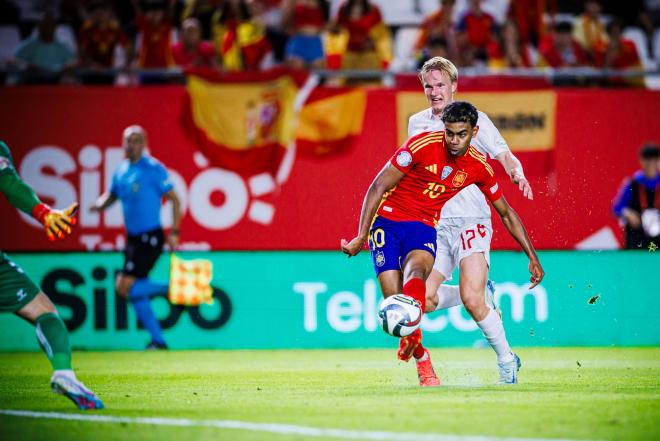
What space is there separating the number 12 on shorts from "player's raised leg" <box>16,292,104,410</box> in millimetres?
3337

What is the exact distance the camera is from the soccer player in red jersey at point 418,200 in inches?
334

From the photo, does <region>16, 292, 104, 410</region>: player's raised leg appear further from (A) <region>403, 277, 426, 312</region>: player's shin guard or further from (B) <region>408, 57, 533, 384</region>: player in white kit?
(B) <region>408, 57, 533, 384</region>: player in white kit

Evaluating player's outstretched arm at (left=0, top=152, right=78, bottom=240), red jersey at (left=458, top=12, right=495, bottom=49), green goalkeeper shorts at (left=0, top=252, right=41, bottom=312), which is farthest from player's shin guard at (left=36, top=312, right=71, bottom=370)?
red jersey at (left=458, top=12, right=495, bottom=49)

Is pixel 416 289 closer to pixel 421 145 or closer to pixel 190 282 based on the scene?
pixel 421 145

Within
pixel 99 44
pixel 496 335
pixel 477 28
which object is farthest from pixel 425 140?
pixel 99 44

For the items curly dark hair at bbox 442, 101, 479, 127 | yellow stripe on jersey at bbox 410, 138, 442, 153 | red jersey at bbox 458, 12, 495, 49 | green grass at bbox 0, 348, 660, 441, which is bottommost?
green grass at bbox 0, 348, 660, 441

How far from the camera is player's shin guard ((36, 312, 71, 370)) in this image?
7387mm

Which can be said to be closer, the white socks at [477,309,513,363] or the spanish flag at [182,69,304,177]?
the white socks at [477,309,513,363]

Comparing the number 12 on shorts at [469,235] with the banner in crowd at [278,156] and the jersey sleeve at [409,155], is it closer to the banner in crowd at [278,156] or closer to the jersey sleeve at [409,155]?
the jersey sleeve at [409,155]

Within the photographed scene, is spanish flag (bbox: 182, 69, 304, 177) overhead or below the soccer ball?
overhead

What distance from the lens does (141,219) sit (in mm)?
14383

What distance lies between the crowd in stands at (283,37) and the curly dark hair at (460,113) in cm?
788

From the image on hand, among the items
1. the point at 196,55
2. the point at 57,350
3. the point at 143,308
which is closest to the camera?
the point at 57,350

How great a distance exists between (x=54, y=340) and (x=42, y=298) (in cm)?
33
